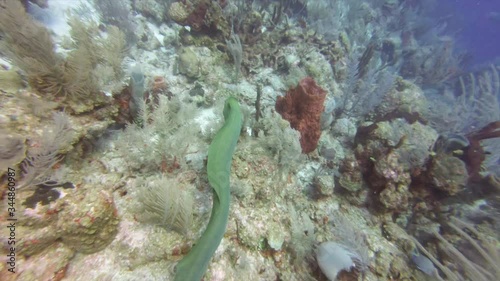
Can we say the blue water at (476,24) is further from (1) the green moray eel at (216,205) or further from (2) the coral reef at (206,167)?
(1) the green moray eel at (216,205)

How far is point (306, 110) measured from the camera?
4324 millimetres

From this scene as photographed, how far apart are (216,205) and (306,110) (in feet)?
9.25

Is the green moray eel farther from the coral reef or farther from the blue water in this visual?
the blue water

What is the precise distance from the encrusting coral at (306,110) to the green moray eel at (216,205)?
189 cm

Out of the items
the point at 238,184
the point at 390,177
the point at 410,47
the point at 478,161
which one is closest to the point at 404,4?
the point at 410,47

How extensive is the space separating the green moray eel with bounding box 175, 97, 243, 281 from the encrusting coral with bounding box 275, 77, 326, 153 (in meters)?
1.89

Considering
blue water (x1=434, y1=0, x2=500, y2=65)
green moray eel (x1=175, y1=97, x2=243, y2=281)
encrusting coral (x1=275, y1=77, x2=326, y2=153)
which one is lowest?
green moray eel (x1=175, y1=97, x2=243, y2=281)

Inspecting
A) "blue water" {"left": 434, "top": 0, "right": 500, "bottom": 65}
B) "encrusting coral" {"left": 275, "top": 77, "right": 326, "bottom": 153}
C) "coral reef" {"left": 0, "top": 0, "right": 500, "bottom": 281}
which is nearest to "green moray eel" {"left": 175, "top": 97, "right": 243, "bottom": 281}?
"coral reef" {"left": 0, "top": 0, "right": 500, "bottom": 281}

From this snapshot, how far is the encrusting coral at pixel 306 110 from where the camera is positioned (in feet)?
14.0

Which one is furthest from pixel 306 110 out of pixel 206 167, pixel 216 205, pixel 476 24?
pixel 476 24

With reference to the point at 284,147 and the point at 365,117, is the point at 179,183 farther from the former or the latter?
the point at 365,117

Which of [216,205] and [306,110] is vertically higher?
[306,110]

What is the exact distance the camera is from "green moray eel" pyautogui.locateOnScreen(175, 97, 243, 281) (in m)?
1.95

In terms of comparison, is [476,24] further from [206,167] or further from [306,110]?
[206,167]
